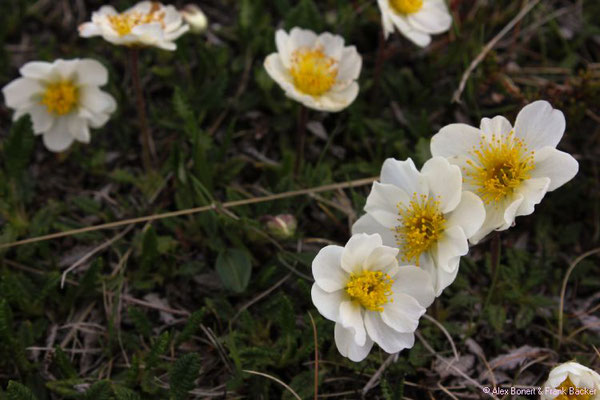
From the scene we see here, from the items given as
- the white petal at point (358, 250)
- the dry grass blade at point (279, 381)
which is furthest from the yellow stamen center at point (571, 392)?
the dry grass blade at point (279, 381)

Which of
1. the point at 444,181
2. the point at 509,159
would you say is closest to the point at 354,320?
the point at 444,181

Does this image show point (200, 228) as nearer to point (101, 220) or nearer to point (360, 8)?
point (101, 220)

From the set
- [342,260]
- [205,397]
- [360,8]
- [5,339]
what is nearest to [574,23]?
[360,8]

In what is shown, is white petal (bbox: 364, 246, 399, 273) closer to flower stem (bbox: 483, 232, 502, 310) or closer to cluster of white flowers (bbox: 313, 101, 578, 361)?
cluster of white flowers (bbox: 313, 101, 578, 361)

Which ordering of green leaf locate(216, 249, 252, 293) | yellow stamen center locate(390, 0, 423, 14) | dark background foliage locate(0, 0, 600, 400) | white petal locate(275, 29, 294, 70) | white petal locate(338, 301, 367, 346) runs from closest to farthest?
white petal locate(338, 301, 367, 346) → dark background foliage locate(0, 0, 600, 400) → green leaf locate(216, 249, 252, 293) → white petal locate(275, 29, 294, 70) → yellow stamen center locate(390, 0, 423, 14)

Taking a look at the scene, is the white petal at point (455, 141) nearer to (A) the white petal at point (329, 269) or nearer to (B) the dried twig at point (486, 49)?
(A) the white petal at point (329, 269)

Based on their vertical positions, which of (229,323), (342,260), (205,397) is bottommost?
(205,397)

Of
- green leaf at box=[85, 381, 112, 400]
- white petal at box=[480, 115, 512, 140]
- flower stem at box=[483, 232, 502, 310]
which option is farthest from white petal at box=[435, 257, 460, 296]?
green leaf at box=[85, 381, 112, 400]
